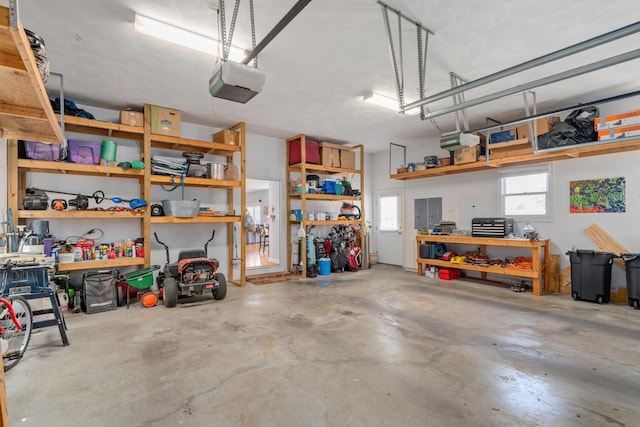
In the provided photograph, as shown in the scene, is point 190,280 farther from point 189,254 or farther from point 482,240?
point 482,240

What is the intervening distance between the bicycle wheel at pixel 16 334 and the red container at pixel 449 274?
263 inches

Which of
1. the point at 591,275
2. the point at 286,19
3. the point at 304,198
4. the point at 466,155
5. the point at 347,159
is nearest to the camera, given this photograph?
the point at 286,19

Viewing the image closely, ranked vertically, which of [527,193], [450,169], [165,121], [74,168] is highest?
[165,121]

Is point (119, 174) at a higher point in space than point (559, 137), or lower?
lower

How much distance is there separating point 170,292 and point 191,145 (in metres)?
2.56

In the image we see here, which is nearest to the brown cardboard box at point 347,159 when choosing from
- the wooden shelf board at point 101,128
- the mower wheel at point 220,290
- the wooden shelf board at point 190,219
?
the wooden shelf board at point 190,219

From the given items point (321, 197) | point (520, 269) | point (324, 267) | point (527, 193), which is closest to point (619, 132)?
point (527, 193)

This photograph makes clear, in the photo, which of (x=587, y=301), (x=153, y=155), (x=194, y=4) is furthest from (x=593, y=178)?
(x=153, y=155)

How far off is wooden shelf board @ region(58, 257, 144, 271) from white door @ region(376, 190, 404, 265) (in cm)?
617

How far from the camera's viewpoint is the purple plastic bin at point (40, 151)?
4305 millimetres

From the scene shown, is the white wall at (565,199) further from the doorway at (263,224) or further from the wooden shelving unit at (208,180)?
the wooden shelving unit at (208,180)

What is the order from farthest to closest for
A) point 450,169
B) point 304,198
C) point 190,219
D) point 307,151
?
point 307,151 → point 304,198 → point 450,169 → point 190,219

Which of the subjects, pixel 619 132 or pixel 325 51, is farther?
pixel 619 132

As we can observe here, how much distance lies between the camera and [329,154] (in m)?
7.46
